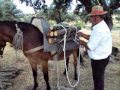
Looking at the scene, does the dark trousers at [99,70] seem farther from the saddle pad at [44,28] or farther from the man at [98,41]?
the saddle pad at [44,28]

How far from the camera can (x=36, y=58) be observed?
5418mm

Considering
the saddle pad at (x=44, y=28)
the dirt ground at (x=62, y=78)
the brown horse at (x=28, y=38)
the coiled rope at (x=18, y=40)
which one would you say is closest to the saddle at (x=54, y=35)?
the saddle pad at (x=44, y=28)

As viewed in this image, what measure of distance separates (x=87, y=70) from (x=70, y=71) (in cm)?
51

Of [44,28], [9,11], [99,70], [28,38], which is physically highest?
[44,28]

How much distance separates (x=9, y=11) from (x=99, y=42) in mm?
13270

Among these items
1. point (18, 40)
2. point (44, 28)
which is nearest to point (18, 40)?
point (18, 40)

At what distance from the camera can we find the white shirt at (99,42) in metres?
4.16

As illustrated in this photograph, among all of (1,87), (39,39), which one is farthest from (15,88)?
(39,39)

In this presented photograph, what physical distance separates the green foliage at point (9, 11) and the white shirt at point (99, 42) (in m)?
11.7

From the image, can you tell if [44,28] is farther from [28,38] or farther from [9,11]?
[9,11]

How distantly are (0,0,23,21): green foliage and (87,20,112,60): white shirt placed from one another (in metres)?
11.7

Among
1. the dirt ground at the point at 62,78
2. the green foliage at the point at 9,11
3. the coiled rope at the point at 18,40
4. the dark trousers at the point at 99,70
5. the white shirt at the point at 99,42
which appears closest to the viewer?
the white shirt at the point at 99,42

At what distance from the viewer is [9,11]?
1678cm

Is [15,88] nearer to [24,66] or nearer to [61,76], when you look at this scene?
[61,76]
